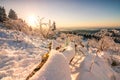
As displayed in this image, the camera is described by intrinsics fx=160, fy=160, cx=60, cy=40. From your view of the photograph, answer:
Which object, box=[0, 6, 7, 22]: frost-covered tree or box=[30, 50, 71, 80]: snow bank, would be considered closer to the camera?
box=[30, 50, 71, 80]: snow bank

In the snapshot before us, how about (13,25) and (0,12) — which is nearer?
(13,25)

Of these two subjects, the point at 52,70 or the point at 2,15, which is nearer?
the point at 52,70

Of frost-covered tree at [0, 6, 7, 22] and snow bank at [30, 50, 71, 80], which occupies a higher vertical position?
frost-covered tree at [0, 6, 7, 22]

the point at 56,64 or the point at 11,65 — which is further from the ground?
the point at 56,64

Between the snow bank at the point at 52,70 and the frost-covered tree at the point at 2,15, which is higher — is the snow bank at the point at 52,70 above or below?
below

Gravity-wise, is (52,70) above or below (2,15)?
below

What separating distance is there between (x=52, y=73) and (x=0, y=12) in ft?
127

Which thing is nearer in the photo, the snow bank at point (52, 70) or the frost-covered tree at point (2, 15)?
the snow bank at point (52, 70)

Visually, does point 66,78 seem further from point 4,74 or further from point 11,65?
point 11,65

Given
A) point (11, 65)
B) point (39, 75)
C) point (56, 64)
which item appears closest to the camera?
point (39, 75)

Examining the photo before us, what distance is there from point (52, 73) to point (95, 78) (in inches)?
106

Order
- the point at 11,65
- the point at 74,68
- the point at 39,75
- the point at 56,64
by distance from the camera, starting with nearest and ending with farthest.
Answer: the point at 39,75 → the point at 56,64 → the point at 74,68 → the point at 11,65

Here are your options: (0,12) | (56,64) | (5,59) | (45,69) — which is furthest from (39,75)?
(0,12)

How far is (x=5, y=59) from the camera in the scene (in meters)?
7.17
